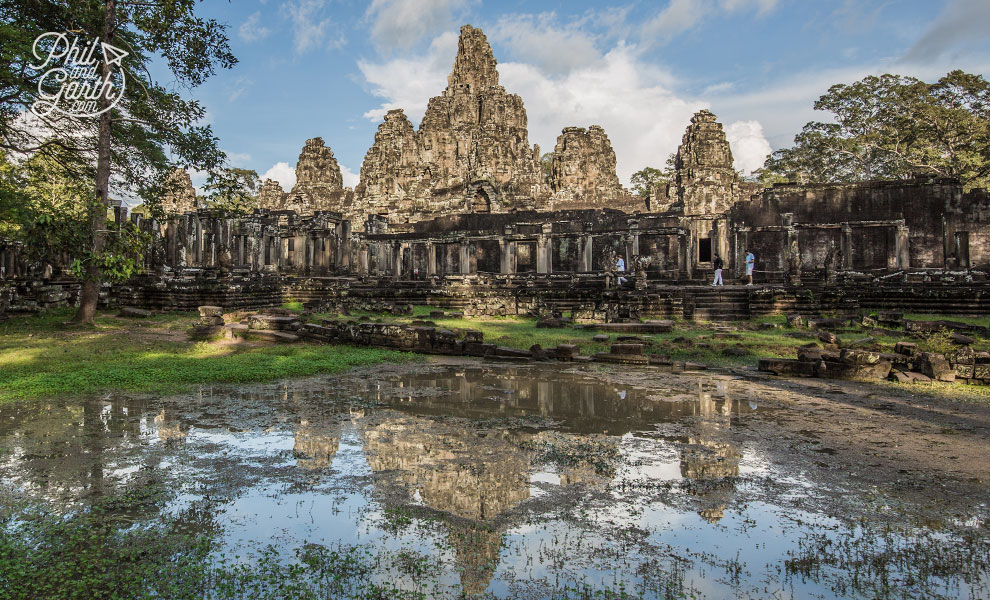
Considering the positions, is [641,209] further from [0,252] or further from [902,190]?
[0,252]

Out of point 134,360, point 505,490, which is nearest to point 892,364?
point 505,490

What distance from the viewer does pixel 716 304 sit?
1595 centimetres

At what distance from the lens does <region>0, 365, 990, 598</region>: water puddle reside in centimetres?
258

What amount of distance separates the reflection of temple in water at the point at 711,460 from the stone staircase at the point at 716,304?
9778 mm

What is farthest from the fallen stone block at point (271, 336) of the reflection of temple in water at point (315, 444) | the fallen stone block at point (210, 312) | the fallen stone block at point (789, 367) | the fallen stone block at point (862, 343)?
the fallen stone block at point (862, 343)

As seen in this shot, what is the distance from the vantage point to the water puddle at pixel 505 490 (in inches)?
101

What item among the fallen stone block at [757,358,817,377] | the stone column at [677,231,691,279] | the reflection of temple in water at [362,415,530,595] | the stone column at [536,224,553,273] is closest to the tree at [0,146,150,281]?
the reflection of temple in water at [362,415,530,595]

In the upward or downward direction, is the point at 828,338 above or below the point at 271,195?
below

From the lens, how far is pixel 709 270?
22812 mm

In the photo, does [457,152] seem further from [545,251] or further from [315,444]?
[315,444]

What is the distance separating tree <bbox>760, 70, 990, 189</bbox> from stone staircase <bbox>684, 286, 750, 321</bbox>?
17875 mm

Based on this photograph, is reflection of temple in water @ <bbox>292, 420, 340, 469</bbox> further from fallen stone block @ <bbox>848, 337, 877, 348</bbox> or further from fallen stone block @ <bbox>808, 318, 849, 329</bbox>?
fallen stone block @ <bbox>808, 318, 849, 329</bbox>

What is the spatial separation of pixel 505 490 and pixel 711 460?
1.71 meters

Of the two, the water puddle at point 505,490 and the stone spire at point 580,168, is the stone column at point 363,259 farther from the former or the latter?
the water puddle at point 505,490
